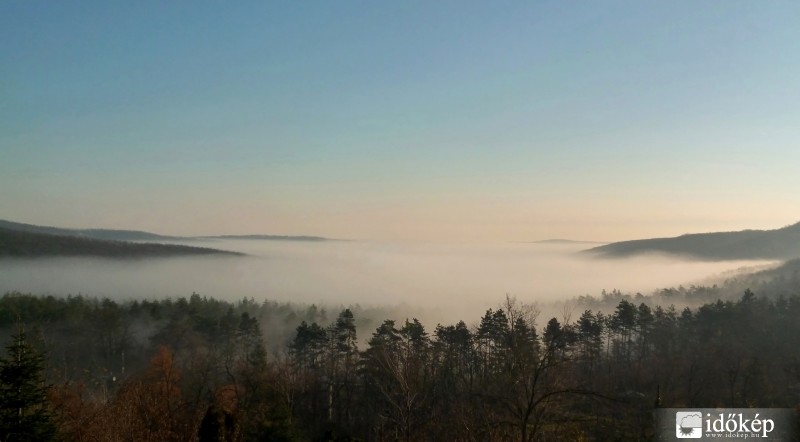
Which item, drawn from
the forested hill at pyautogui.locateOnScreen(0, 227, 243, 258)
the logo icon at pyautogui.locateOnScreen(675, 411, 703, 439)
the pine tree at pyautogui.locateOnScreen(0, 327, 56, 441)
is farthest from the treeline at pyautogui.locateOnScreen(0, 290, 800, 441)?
the forested hill at pyautogui.locateOnScreen(0, 227, 243, 258)

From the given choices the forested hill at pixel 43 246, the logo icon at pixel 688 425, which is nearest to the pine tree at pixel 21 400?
the logo icon at pixel 688 425

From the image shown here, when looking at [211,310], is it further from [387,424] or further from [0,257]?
[0,257]

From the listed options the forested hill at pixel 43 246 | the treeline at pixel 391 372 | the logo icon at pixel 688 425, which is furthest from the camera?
the forested hill at pixel 43 246

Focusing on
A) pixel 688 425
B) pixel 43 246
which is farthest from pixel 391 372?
pixel 43 246

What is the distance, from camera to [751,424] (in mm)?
20172

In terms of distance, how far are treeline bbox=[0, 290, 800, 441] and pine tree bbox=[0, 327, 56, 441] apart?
0.27 feet

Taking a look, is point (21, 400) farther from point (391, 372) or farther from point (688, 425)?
point (688, 425)

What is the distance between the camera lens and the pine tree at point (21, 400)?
1700cm

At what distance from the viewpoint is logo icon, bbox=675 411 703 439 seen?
18.7m

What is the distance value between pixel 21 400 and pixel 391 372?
12212 millimetres

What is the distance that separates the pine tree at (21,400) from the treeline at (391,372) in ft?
0.27

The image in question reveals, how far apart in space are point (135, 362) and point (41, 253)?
122 m

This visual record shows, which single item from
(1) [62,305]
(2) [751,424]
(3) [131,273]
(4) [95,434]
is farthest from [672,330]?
(3) [131,273]

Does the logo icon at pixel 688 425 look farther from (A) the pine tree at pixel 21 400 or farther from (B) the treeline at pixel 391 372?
(A) the pine tree at pixel 21 400
